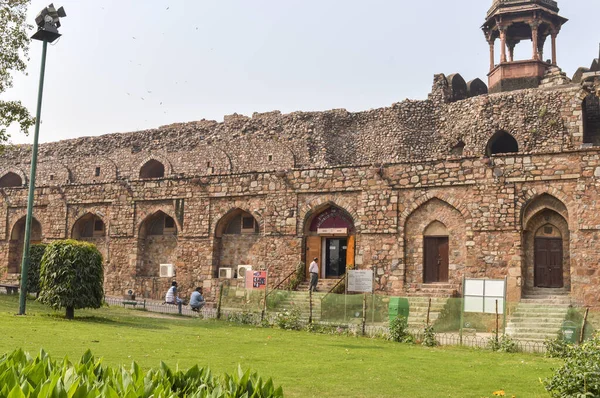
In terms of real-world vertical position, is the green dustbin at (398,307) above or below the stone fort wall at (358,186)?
below

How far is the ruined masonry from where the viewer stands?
64.8 feet

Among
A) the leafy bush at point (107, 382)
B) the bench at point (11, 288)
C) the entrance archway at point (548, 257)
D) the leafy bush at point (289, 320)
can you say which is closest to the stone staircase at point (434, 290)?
the entrance archway at point (548, 257)

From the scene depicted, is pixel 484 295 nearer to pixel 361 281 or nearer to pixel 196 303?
pixel 361 281

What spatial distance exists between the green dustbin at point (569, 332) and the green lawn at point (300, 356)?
101cm

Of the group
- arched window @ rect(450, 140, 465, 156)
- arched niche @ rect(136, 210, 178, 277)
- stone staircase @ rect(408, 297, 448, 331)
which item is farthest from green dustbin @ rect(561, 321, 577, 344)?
arched niche @ rect(136, 210, 178, 277)

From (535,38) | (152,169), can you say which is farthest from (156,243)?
(535,38)

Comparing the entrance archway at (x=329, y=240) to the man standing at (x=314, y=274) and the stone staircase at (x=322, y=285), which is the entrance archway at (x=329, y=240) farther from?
the man standing at (x=314, y=274)

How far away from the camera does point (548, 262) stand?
1973 cm

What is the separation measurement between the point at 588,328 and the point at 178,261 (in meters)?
16.0

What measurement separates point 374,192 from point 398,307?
6.98 m

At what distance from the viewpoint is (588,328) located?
43.3 feet

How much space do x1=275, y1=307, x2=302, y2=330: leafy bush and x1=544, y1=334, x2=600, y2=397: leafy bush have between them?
9.51 meters

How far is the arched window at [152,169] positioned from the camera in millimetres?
33906

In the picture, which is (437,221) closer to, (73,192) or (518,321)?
(518,321)
